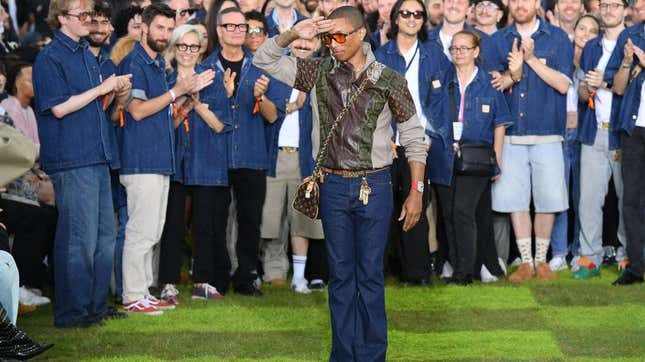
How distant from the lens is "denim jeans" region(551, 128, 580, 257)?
12.8 m

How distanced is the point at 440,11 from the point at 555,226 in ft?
8.52

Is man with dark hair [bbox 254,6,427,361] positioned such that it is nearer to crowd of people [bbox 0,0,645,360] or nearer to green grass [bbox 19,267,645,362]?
crowd of people [bbox 0,0,645,360]

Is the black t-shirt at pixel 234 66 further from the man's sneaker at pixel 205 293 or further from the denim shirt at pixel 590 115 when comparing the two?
the denim shirt at pixel 590 115

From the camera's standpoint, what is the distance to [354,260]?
8453mm

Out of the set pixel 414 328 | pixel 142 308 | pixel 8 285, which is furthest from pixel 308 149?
pixel 8 285

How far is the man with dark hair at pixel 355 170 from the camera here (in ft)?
27.3

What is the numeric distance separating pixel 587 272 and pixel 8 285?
20.3 ft

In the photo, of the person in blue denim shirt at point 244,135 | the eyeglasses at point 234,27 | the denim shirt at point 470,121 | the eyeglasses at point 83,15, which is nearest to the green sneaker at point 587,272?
the denim shirt at point 470,121

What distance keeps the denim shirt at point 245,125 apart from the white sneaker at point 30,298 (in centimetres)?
204

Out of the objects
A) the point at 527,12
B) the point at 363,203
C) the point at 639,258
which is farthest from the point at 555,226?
the point at 363,203

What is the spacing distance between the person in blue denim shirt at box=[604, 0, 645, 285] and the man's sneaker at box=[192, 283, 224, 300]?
12.4 ft

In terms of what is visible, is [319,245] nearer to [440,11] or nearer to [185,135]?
[185,135]

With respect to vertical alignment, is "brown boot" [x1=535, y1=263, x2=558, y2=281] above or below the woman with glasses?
below

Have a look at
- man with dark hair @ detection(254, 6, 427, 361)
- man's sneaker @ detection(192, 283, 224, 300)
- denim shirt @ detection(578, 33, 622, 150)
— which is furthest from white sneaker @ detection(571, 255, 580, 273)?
man with dark hair @ detection(254, 6, 427, 361)
